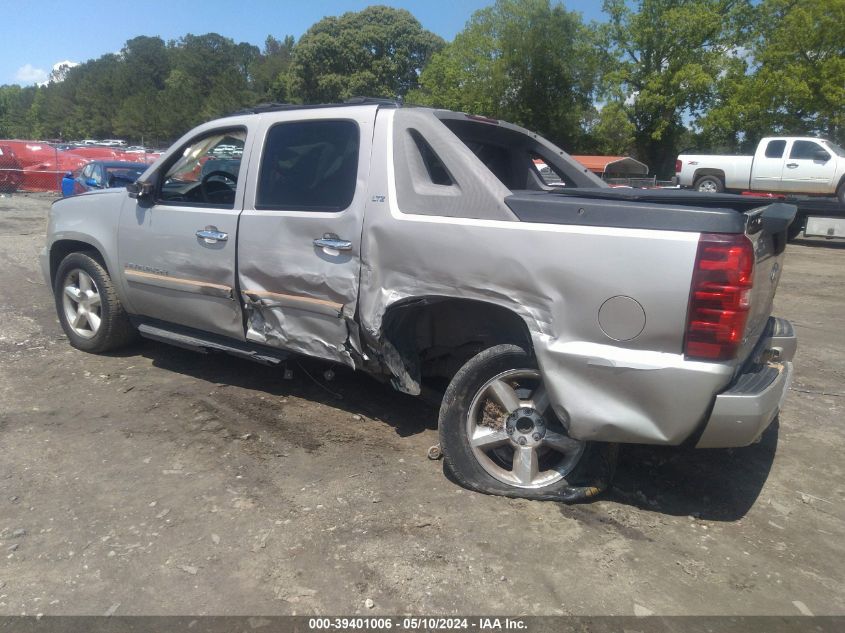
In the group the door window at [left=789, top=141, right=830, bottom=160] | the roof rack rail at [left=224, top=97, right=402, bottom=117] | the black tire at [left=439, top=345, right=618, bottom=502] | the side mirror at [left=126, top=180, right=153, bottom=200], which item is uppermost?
the door window at [left=789, top=141, right=830, bottom=160]

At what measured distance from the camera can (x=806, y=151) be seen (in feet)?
57.5

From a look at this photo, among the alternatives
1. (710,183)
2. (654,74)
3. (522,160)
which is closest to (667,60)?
(654,74)

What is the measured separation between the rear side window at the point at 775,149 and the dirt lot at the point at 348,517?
49.2ft

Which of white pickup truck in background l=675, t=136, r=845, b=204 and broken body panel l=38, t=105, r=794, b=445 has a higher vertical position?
white pickup truck in background l=675, t=136, r=845, b=204

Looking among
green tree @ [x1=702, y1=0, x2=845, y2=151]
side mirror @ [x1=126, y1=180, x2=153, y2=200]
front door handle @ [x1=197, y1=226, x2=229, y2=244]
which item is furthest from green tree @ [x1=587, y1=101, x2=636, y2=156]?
front door handle @ [x1=197, y1=226, x2=229, y2=244]

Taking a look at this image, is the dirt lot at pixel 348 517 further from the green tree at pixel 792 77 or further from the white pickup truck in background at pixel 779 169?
the green tree at pixel 792 77

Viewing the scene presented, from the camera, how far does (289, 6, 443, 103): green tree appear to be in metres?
58.8

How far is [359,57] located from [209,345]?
194 ft

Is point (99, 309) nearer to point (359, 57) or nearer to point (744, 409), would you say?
point (744, 409)

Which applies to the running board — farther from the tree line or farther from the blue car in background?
the tree line

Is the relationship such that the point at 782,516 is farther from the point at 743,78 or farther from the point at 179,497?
the point at 743,78

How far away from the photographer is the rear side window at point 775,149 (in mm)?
17938

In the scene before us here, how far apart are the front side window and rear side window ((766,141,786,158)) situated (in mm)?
16950

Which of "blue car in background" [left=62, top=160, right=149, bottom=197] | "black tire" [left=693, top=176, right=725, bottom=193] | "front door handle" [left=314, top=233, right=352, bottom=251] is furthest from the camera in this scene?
"black tire" [left=693, top=176, right=725, bottom=193]
